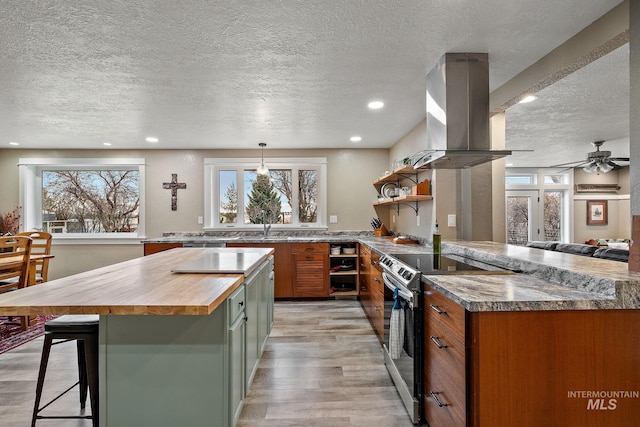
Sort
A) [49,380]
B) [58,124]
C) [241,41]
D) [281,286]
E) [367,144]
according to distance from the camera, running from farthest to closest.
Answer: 1. [367,144]
2. [281,286]
3. [58,124]
4. [49,380]
5. [241,41]

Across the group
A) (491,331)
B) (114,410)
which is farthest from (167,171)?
(491,331)

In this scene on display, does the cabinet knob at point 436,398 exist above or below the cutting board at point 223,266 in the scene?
below

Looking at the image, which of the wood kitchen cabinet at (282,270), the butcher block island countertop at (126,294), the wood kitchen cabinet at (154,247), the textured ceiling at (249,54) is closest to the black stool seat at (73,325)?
the butcher block island countertop at (126,294)

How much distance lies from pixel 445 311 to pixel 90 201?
5.87 metres

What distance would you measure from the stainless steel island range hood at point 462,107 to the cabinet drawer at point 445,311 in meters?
1.05

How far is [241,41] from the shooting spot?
193 centimetres

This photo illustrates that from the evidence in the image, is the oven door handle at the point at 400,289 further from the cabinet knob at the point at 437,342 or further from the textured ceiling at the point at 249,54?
the textured ceiling at the point at 249,54

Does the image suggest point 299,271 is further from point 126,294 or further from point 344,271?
point 126,294

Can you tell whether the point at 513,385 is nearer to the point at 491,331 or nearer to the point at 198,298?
the point at 491,331

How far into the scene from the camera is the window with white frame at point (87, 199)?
5.14m

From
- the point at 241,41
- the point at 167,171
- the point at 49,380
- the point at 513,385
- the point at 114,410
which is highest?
the point at 241,41

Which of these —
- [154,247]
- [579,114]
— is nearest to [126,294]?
[154,247]

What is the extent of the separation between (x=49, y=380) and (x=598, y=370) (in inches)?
129

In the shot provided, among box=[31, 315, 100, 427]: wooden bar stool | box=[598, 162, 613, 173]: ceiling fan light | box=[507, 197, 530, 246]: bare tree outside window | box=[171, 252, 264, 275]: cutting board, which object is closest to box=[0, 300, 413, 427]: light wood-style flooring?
box=[31, 315, 100, 427]: wooden bar stool
